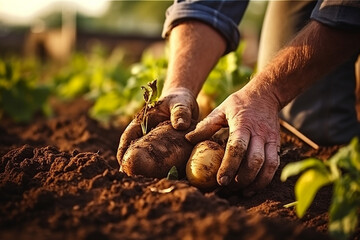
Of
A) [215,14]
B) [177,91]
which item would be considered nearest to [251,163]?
[177,91]

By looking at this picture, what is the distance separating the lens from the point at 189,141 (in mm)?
2514

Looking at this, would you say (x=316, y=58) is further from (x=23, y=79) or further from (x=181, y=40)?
(x=23, y=79)

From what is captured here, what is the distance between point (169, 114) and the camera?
8.89 feet

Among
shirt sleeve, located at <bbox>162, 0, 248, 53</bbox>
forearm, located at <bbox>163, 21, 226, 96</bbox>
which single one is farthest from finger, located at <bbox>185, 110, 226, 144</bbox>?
shirt sleeve, located at <bbox>162, 0, 248, 53</bbox>

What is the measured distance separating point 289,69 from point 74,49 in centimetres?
1484

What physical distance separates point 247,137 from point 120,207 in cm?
76

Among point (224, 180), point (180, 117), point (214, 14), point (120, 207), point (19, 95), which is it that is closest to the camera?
point (120, 207)

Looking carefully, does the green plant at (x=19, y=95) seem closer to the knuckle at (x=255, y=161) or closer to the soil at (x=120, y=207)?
the soil at (x=120, y=207)

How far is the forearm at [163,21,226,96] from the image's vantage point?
9.72 ft

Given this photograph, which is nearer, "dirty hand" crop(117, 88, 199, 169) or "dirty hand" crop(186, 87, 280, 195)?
"dirty hand" crop(186, 87, 280, 195)

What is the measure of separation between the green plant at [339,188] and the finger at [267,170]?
2.18 ft

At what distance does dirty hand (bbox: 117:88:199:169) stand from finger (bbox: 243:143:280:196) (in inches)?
18.2

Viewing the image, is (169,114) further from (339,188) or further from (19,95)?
(19,95)

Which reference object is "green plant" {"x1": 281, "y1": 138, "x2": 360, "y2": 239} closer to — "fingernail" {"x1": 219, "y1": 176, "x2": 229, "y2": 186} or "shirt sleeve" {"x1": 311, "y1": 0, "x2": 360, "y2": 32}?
"fingernail" {"x1": 219, "y1": 176, "x2": 229, "y2": 186}
